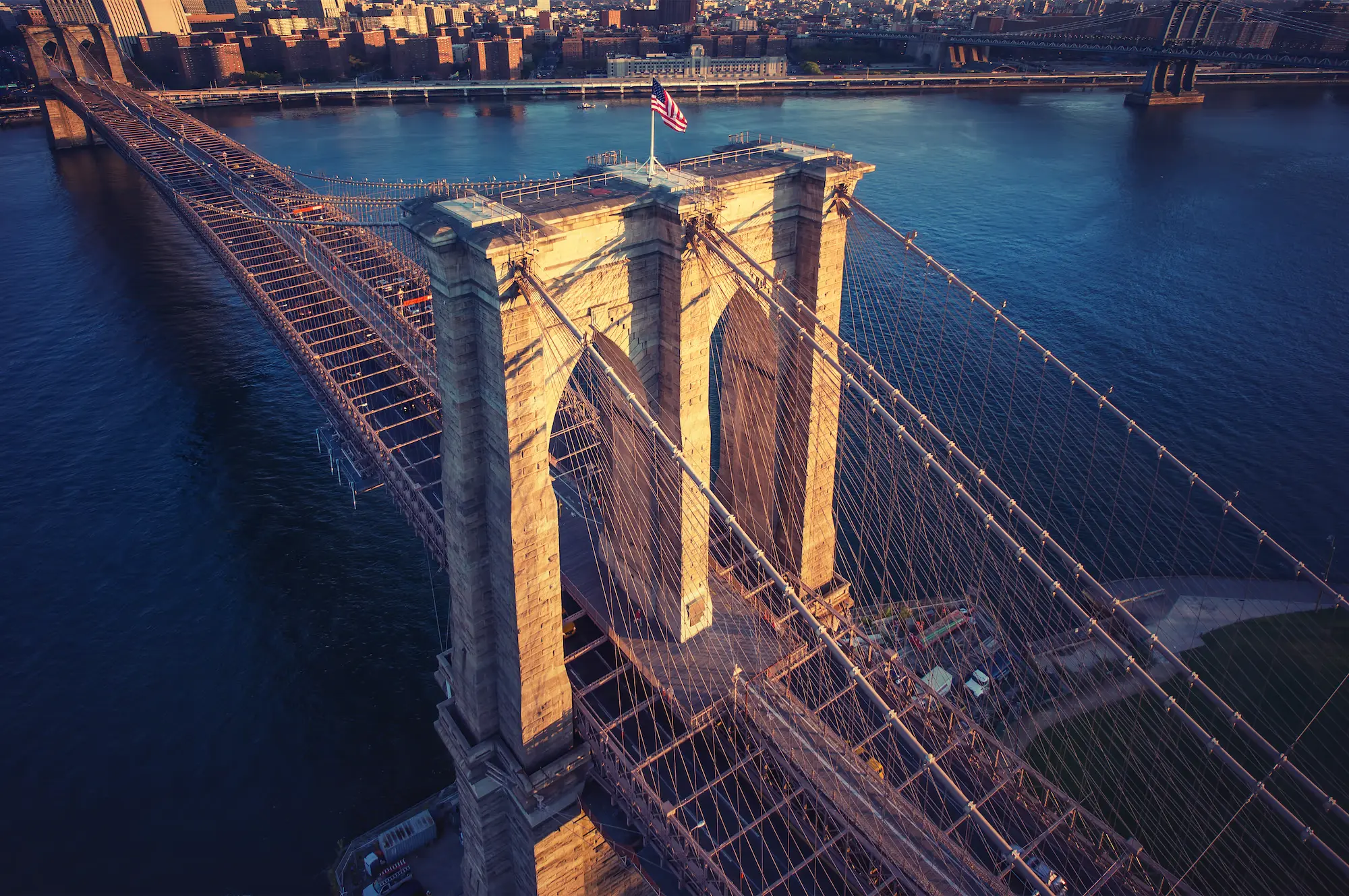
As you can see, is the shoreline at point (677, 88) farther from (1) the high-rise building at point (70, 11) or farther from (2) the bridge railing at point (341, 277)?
(2) the bridge railing at point (341, 277)

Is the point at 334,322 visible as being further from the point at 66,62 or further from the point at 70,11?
the point at 70,11

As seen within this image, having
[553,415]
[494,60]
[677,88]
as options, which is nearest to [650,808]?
[553,415]

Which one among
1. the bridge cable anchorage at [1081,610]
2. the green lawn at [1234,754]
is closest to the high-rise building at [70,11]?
the bridge cable anchorage at [1081,610]

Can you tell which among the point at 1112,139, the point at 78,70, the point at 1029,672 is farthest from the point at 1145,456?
the point at 78,70

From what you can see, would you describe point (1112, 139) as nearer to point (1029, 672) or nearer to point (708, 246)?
point (1029, 672)

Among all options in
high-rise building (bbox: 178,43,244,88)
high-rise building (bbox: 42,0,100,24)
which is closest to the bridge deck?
high-rise building (bbox: 178,43,244,88)

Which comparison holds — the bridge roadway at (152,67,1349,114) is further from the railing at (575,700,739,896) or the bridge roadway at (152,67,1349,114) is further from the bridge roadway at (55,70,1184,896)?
the railing at (575,700,739,896)
